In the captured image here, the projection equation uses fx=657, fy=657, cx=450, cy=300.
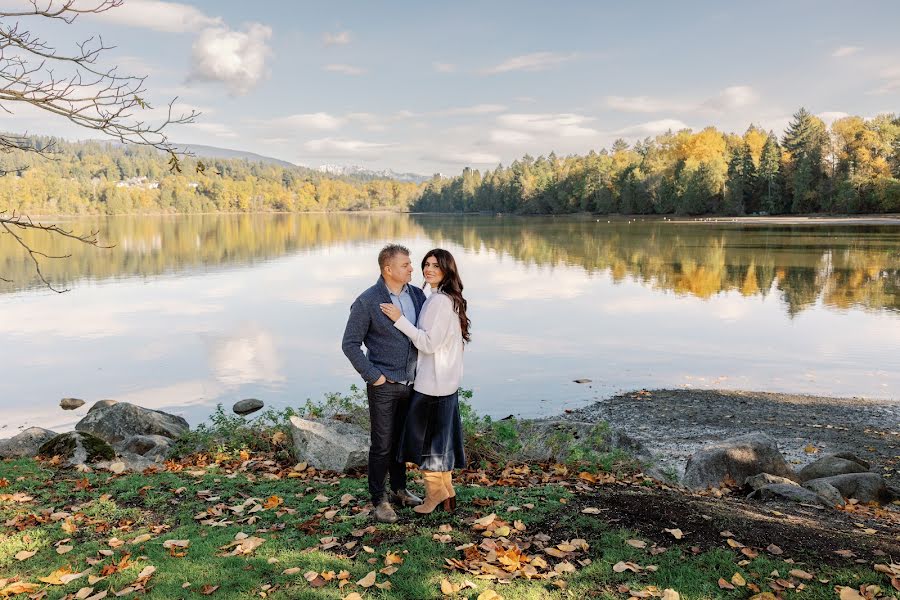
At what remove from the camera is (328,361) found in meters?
19.6

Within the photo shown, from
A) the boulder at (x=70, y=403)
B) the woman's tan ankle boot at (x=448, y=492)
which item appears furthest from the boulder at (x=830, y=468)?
the boulder at (x=70, y=403)

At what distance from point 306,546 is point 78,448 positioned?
5.97m

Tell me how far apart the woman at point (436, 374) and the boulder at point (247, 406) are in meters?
10.0

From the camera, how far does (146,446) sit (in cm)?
1126

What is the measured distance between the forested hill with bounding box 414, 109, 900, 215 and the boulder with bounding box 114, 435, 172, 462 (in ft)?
260

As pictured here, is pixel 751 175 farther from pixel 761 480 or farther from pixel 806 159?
pixel 761 480

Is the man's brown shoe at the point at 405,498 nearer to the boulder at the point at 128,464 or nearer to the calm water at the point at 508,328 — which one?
the boulder at the point at 128,464

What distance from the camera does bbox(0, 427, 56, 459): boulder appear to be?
34.2 feet

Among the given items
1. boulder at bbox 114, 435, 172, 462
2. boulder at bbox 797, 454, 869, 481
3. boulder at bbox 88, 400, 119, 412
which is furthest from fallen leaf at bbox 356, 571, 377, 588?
boulder at bbox 88, 400, 119, 412

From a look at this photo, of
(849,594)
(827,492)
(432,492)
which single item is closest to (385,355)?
(432,492)

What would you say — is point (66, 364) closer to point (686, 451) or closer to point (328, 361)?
point (328, 361)

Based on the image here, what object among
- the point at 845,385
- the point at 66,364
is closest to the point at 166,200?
the point at 66,364

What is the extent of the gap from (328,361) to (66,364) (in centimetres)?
818

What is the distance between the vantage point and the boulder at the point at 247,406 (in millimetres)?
15141
